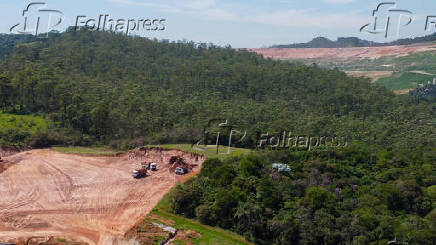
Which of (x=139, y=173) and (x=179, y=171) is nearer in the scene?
(x=139, y=173)

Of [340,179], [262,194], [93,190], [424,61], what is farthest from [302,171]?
[424,61]

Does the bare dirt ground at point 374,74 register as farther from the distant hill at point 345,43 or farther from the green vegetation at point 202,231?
the green vegetation at point 202,231

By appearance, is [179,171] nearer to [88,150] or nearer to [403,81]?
[88,150]

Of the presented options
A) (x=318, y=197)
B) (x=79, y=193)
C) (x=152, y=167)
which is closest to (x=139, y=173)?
(x=152, y=167)

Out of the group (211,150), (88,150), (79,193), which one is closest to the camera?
(79,193)

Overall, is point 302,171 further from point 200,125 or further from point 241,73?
point 241,73

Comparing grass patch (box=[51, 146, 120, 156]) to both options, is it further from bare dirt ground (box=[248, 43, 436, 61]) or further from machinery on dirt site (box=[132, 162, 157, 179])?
bare dirt ground (box=[248, 43, 436, 61])

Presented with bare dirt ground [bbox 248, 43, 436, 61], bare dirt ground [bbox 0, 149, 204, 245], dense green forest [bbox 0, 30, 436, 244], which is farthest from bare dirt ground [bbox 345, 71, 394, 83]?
bare dirt ground [bbox 0, 149, 204, 245]
